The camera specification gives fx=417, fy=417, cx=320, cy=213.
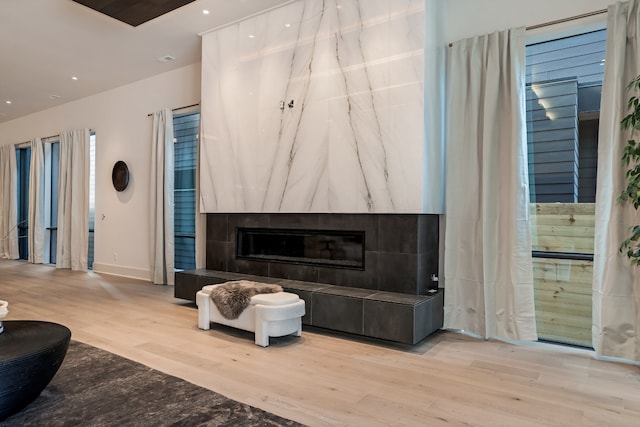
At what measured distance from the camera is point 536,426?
6.85 feet

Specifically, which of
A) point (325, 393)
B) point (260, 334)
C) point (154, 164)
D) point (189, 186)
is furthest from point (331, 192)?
point (154, 164)

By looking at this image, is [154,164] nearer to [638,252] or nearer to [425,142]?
[425,142]

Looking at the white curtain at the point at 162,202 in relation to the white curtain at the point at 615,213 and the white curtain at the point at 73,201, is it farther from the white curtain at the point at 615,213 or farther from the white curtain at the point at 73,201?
the white curtain at the point at 615,213

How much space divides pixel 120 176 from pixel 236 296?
4.49 m

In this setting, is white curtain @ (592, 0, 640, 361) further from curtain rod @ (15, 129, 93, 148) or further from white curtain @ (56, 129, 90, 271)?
curtain rod @ (15, 129, 93, 148)

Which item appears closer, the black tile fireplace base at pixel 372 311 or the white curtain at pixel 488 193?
the black tile fireplace base at pixel 372 311

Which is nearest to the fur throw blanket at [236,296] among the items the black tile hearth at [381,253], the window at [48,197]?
the black tile hearth at [381,253]

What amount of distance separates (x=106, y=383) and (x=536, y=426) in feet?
7.93

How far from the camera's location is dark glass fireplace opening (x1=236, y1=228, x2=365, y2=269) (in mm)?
3967

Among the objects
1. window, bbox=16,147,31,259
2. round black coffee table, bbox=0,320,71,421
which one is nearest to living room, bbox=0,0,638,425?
Answer: round black coffee table, bbox=0,320,71,421

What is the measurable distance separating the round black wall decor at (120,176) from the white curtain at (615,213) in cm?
650

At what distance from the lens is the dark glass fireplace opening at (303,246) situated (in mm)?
3967

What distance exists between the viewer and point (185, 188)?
20.8 feet

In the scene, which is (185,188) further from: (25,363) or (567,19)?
(567,19)
